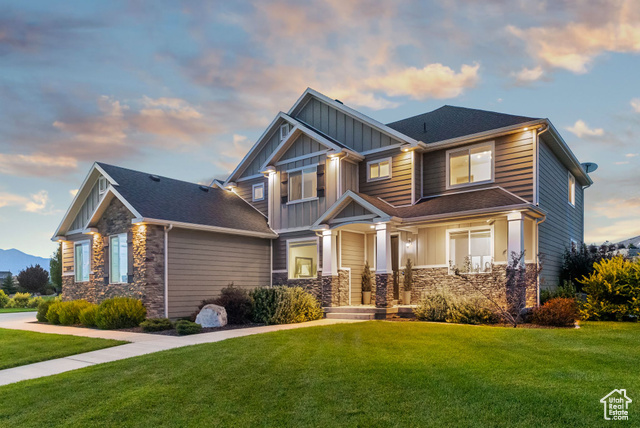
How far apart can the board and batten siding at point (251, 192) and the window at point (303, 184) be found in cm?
176

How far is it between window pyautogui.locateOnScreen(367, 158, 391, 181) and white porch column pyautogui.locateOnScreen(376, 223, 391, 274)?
287 centimetres

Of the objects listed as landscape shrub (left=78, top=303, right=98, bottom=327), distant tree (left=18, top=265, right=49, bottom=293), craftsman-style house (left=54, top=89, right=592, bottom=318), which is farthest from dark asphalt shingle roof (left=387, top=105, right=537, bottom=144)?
distant tree (left=18, top=265, right=49, bottom=293)

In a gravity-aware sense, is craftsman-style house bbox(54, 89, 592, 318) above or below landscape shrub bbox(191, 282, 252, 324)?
above

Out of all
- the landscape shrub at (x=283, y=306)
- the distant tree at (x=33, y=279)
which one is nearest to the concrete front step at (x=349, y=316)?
the landscape shrub at (x=283, y=306)

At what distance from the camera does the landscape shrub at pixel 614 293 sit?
38.3 feet

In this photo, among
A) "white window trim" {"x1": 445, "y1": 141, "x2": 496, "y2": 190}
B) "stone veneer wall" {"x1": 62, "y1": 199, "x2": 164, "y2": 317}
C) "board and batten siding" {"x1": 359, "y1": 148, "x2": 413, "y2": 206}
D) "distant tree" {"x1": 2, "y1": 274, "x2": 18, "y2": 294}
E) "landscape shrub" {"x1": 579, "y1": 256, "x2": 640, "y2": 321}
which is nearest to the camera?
"landscape shrub" {"x1": 579, "y1": 256, "x2": 640, "y2": 321}

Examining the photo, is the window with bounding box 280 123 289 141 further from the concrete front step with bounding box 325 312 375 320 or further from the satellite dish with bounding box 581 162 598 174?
the satellite dish with bounding box 581 162 598 174

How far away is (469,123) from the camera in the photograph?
15.7 meters

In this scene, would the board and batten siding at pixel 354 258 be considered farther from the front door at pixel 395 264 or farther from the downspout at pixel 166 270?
the downspout at pixel 166 270

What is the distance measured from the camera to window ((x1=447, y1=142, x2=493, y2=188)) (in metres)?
14.5

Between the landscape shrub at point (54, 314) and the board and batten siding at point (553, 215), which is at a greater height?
the board and batten siding at point (553, 215)

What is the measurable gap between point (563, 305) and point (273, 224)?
Answer: 1082 cm

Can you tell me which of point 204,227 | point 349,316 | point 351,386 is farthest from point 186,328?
point 351,386

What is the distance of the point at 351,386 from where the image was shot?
533cm
